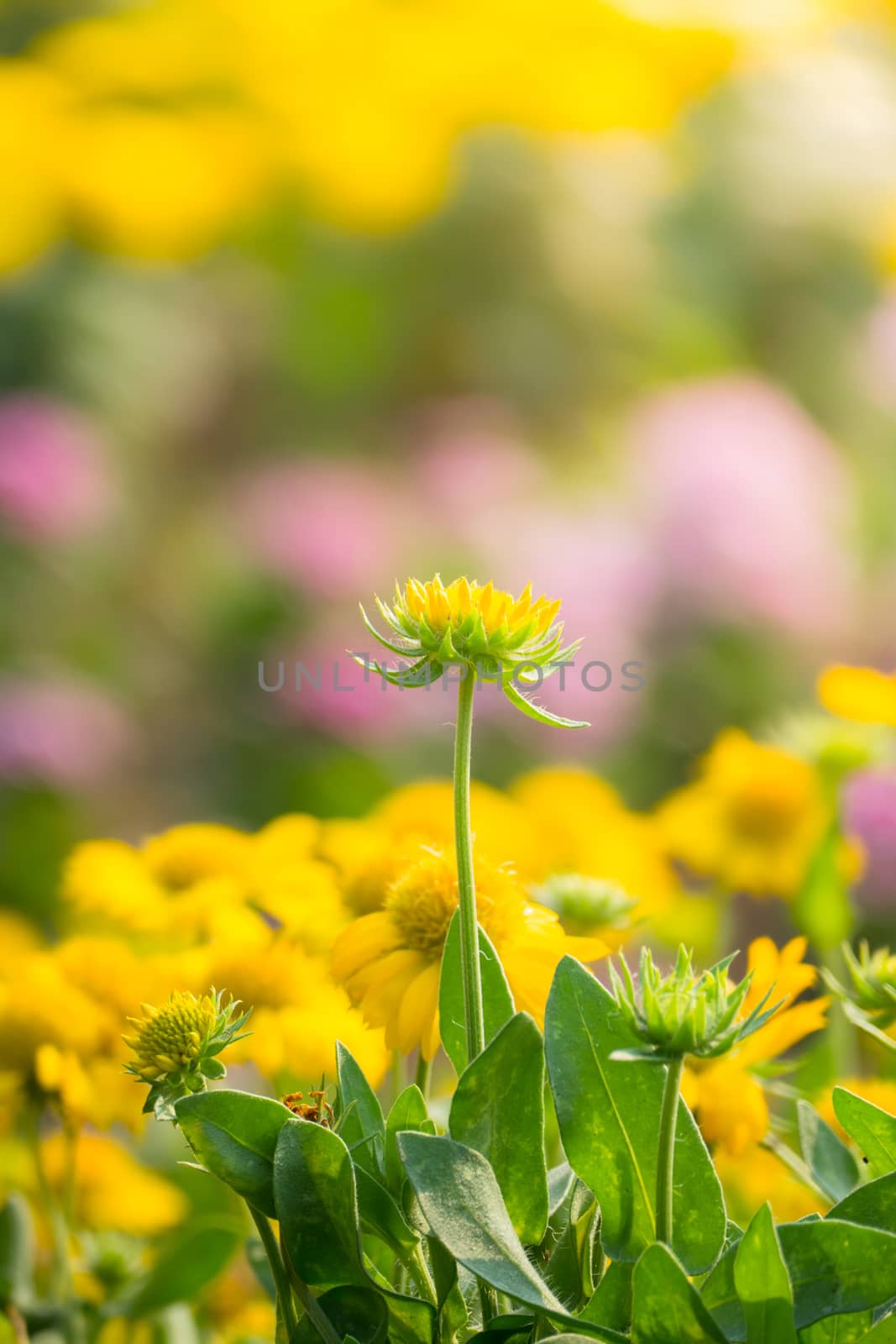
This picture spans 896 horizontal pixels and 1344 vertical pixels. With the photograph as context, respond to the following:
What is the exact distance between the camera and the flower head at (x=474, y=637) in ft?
0.85

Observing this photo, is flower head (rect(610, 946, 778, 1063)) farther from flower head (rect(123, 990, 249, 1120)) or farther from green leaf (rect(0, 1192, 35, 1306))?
green leaf (rect(0, 1192, 35, 1306))

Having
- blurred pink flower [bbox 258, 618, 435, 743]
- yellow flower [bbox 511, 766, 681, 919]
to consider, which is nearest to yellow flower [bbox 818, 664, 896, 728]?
yellow flower [bbox 511, 766, 681, 919]

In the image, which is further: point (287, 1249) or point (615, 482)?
point (615, 482)

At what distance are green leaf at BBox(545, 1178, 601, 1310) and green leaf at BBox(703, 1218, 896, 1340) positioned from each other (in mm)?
34

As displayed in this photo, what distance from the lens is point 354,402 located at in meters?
1.87

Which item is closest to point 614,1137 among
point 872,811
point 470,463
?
point 872,811

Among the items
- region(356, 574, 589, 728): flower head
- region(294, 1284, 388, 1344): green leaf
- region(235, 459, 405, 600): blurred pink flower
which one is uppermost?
region(235, 459, 405, 600): blurred pink flower

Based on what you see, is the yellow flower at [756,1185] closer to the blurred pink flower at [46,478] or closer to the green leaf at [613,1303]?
the green leaf at [613,1303]

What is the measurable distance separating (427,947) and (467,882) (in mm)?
73

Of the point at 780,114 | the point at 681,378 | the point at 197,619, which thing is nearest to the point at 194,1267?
the point at 197,619

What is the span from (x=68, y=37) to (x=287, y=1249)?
227 centimetres

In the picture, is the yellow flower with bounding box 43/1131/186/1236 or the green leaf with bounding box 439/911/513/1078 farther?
the yellow flower with bounding box 43/1131/186/1236

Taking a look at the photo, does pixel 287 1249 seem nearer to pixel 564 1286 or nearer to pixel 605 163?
pixel 564 1286

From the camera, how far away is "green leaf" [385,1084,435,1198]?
26 cm
